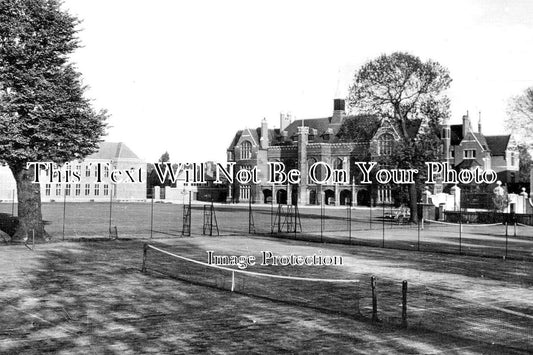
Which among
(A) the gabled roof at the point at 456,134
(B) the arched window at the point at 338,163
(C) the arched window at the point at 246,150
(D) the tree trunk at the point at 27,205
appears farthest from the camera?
(C) the arched window at the point at 246,150

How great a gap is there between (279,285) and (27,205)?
16.7 meters

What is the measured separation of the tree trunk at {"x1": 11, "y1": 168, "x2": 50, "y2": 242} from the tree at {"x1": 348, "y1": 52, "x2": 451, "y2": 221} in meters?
27.4

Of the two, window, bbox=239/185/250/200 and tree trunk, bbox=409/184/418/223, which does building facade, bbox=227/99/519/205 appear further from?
tree trunk, bbox=409/184/418/223

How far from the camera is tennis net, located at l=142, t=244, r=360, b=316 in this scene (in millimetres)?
13984

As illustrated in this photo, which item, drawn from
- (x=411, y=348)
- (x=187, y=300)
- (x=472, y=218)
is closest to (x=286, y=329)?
(x=411, y=348)

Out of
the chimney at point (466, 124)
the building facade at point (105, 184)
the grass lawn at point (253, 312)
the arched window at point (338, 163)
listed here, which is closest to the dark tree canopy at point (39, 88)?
the grass lawn at point (253, 312)

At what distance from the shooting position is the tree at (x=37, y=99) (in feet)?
85.9

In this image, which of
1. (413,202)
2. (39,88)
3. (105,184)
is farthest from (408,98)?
(105,184)

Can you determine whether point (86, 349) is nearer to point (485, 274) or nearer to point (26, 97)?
point (485, 274)

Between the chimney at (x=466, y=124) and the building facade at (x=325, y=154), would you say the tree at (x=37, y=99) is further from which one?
the chimney at (x=466, y=124)

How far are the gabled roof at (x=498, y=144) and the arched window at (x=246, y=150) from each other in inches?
1654

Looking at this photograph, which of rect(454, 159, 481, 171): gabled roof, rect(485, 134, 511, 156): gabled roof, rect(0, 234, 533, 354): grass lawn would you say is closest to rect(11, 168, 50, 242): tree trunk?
rect(0, 234, 533, 354): grass lawn

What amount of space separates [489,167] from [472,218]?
A: 48460 millimetres

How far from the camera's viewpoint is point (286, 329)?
1145cm
